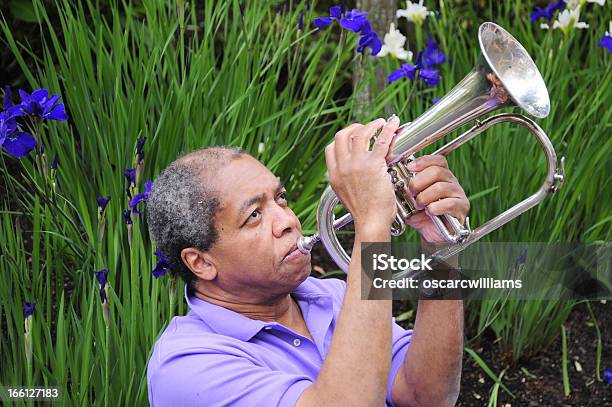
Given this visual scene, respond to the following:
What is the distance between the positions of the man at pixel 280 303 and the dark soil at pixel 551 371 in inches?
40.4

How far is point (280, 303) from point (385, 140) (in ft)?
1.49

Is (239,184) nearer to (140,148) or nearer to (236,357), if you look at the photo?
(236,357)

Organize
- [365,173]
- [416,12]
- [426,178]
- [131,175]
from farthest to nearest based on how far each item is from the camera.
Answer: [416,12]
[131,175]
[426,178]
[365,173]

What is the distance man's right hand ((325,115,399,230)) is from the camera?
1588 millimetres

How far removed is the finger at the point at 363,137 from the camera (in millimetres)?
1604

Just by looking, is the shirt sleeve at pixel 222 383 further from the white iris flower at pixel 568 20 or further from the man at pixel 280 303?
the white iris flower at pixel 568 20

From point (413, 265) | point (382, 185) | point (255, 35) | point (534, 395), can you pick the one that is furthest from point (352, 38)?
point (382, 185)

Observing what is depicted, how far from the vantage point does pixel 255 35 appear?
3197mm

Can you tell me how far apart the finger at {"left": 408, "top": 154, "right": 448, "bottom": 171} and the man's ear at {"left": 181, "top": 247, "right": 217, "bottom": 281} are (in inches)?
17.7

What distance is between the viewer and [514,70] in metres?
1.76

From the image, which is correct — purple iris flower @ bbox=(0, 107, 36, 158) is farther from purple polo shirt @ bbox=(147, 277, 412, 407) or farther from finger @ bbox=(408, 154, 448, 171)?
finger @ bbox=(408, 154, 448, 171)

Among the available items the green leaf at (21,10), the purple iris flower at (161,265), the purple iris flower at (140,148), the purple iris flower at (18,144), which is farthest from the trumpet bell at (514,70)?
the green leaf at (21,10)

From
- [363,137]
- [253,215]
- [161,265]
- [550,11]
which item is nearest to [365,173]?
[363,137]

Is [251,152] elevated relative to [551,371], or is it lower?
elevated
